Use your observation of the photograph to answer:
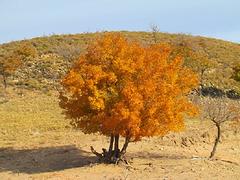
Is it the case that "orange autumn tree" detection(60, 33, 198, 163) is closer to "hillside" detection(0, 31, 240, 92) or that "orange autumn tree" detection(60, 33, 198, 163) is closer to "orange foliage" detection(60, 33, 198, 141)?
"orange foliage" detection(60, 33, 198, 141)

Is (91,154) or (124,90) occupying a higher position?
(124,90)

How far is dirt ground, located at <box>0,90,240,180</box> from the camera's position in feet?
83.4

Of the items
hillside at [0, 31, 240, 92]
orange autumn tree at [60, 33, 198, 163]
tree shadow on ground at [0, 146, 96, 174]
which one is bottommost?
tree shadow on ground at [0, 146, 96, 174]

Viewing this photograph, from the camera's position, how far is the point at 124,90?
25.0 m

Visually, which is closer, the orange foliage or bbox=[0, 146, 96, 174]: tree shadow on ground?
the orange foliage

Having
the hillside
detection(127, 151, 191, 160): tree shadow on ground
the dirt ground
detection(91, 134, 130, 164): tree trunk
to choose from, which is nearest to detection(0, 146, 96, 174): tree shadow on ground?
the dirt ground

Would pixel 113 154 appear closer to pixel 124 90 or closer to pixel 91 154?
pixel 91 154

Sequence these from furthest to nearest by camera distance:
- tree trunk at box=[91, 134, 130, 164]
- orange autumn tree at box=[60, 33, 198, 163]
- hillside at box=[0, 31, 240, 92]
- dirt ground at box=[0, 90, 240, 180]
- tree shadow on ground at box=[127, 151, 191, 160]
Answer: hillside at box=[0, 31, 240, 92] → tree shadow on ground at box=[127, 151, 191, 160] → tree trunk at box=[91, 134, 130, 164] → dirt ground at box=[0, 90, 240, 180] → orange autumn tree at box=[60, 33, 198, 163]

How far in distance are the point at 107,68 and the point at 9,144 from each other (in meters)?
9.42

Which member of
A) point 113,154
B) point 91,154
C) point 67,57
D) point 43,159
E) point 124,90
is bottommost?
point 43,159

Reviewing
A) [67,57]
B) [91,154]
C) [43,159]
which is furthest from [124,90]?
[67,57]

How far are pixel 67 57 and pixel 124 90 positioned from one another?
1703 inches

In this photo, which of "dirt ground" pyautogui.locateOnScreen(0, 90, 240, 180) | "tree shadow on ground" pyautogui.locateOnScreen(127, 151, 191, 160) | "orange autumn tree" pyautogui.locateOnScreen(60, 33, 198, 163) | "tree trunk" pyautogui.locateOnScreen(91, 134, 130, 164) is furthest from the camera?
"tree shadow on ground" pyautogui.locateOnScreen(127, 151, 191, 160)

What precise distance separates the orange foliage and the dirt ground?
2024mm
